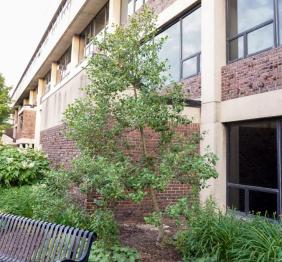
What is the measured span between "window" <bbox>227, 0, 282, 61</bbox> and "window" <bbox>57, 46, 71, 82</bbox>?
1467cm

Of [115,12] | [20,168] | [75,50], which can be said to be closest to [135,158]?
[20,168]

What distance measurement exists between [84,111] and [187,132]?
401cm

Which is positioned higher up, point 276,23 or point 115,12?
point 115,12

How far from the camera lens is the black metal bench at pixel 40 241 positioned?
447cm

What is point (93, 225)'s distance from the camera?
5.92 m

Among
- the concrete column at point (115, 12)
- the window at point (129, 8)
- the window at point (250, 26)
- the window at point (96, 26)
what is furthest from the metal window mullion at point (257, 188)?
the window at point (96, 26)

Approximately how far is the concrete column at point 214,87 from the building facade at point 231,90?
0.03 meters

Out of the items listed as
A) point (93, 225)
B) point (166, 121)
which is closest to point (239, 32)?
point (166, 121)

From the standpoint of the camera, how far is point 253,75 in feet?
28.6

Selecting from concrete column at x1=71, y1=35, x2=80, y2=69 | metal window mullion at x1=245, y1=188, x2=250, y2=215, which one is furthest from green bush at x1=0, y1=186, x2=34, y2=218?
concrete column at x1=71, y1=35, x2=80, y2=69

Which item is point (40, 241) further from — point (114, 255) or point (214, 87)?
point (214, 87)

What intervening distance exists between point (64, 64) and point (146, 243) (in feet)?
64.6

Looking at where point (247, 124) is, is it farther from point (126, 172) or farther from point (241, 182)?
point (126, 172)

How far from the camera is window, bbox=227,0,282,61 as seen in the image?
8.49 m
